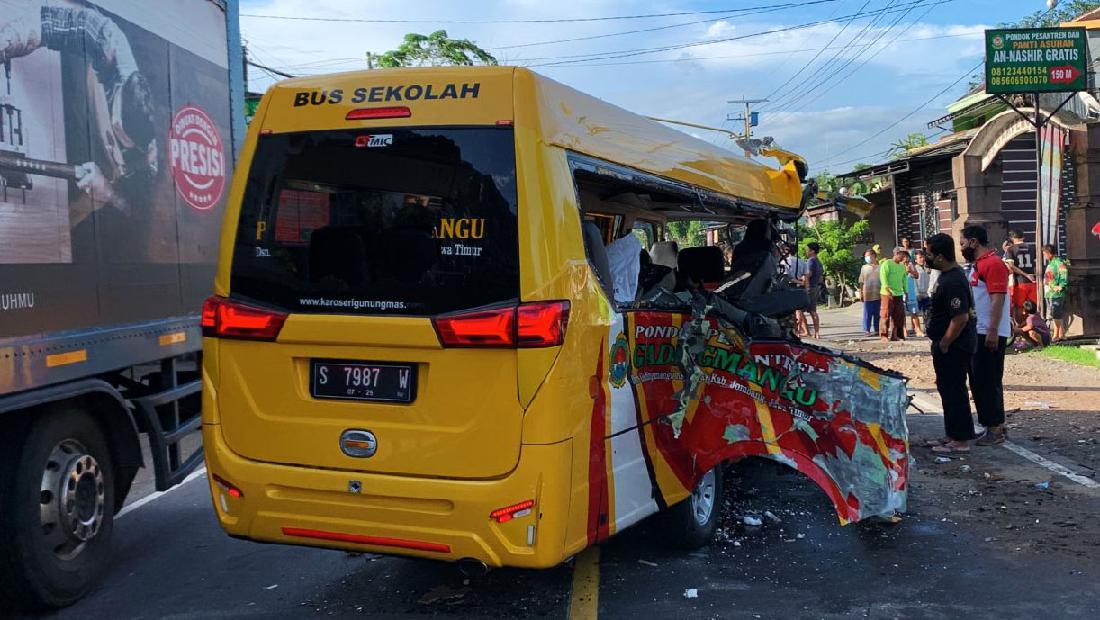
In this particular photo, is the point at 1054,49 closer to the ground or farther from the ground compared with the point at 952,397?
farther from the ground

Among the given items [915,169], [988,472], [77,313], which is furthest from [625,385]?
[915,169]

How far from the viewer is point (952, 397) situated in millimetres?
7418

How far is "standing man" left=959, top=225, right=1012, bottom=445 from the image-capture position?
24.7 ft

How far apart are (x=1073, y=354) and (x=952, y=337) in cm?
733

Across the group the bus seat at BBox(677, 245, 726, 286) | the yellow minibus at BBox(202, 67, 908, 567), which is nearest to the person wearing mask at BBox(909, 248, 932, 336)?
the bus seat at BBox(677, 245, 726, 286)

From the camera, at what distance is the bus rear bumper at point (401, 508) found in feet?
12.0

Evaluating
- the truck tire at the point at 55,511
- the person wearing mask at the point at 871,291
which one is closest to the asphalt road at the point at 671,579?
the truck tire at the point at 55,511

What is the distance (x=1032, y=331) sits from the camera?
1373 centimetres

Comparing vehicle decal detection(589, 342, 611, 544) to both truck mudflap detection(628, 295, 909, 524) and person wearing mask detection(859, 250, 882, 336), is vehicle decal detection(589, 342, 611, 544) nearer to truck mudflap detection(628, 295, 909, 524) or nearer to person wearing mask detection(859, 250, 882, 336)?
truck mudflap detection(628, 295, 909, 524)

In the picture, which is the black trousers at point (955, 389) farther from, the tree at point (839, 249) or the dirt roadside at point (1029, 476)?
the tree at point (839, 249)

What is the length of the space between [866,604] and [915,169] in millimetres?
23873

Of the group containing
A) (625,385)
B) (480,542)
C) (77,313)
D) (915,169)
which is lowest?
(480,542)

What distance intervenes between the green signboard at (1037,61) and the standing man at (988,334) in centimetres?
929

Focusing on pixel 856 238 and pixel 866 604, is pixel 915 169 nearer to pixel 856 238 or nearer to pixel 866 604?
pixel 856 238
